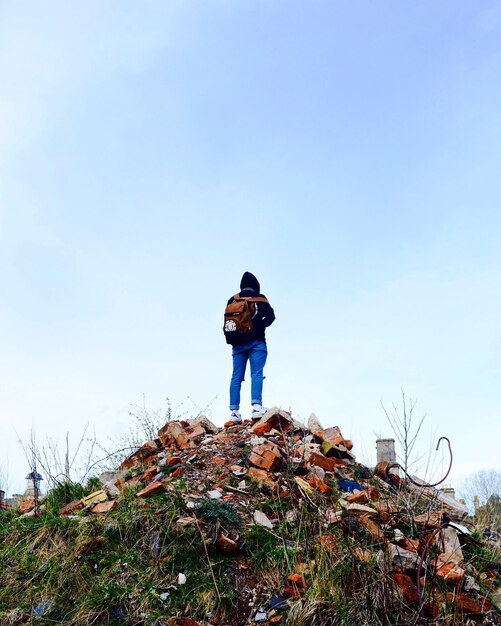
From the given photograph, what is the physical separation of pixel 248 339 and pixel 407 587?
4.34 m

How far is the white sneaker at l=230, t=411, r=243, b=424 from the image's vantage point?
8.13m

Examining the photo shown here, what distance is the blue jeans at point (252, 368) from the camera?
813cm

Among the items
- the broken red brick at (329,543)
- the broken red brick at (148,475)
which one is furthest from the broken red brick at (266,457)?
the broken red brick at (329,543)

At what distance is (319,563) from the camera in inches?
172

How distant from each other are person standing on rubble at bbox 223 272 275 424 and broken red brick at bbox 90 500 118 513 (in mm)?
2630

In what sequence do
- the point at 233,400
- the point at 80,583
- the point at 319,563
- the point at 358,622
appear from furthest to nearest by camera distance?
the point at 233,400
the point at 80,583
the point at 319,563
the point at 358,622

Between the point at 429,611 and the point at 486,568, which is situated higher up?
the point at 486,568

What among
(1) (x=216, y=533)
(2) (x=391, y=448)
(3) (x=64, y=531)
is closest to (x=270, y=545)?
(1) (x=216, y=533)

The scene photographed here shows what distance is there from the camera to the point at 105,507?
5676 mm

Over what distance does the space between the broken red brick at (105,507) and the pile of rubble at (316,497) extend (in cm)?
1

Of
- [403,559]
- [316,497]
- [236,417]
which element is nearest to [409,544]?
[403,559]

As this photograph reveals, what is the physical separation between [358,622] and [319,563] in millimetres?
529

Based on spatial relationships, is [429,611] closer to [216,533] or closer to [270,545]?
[270,545]

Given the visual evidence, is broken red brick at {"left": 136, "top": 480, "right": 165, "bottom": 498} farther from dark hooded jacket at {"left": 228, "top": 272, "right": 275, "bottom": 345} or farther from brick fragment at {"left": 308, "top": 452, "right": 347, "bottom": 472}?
dark hooded jacket at {"left": 228, "top": 272, "right": 275, "bottom": 345}
